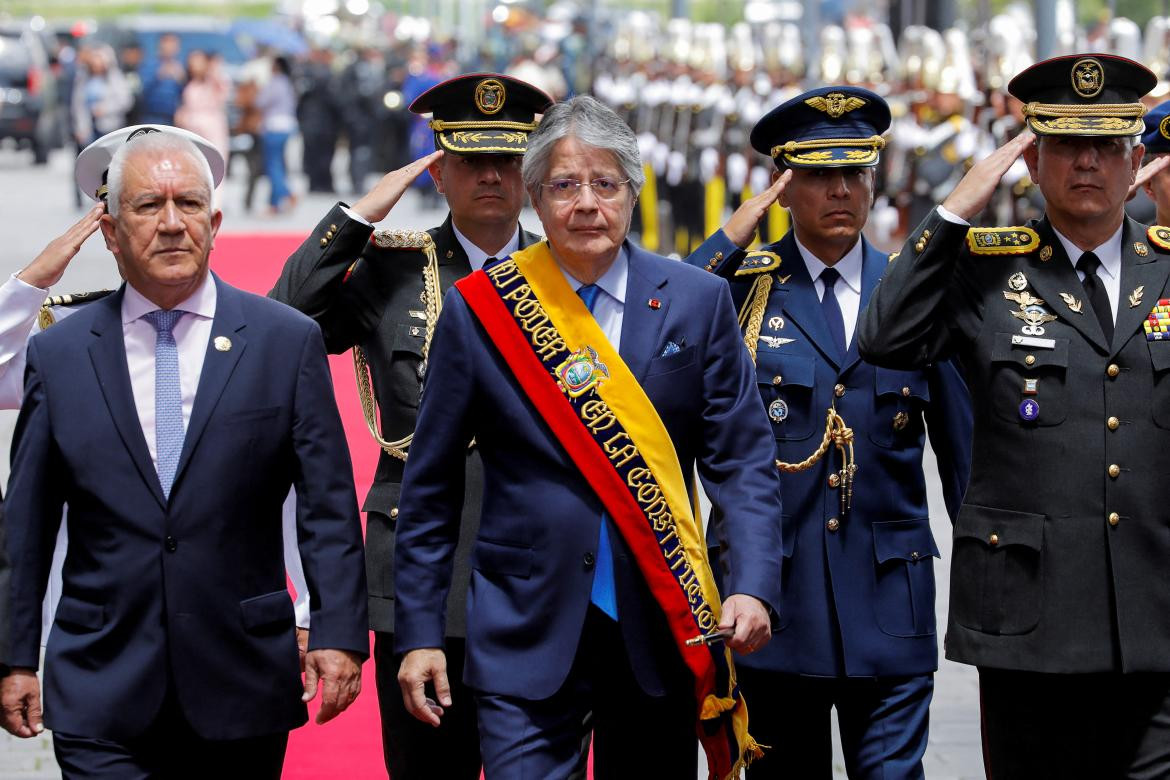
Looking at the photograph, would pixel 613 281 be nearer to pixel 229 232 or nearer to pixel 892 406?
pixel 892 406

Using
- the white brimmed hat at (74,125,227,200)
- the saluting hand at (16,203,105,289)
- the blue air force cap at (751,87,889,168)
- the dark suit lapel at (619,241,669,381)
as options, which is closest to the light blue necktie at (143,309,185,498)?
the white brimmed hat at (74,125,227,200)

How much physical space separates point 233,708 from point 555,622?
623mm

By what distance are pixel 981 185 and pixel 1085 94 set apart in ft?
0.96

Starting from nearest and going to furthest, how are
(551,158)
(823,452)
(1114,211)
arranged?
(551,158)
(1114,211)
(823,452)

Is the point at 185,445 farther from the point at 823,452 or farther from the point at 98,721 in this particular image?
the point at 823,452

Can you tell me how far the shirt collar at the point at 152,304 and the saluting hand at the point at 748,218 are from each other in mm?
1541

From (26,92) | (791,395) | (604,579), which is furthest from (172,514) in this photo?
(26,92)

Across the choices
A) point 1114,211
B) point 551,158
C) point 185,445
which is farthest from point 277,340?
point 1114,211

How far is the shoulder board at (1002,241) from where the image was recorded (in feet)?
16.0

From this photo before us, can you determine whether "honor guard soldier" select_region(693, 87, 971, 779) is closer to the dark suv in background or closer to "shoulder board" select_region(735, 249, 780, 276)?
"shoulder board" select_region(735, 249, 780, 276)

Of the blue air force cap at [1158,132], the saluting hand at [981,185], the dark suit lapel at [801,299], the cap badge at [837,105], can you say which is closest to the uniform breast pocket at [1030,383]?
the saluting hand at [981,185]

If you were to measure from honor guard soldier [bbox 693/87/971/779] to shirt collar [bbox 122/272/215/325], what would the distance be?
57.8 inches

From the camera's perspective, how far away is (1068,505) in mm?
4707

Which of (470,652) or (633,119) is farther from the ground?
(633,119)
